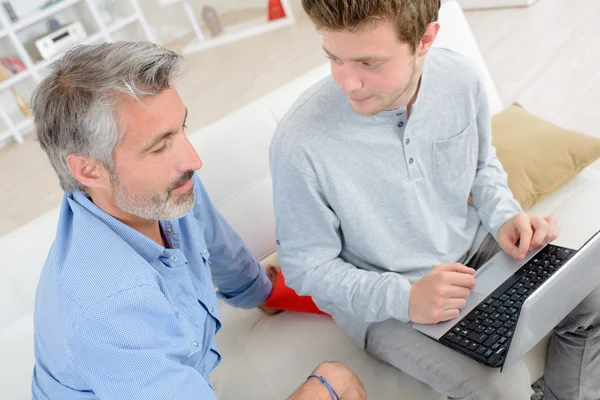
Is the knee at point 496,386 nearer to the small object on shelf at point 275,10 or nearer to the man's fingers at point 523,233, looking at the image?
the man's fingers at point 523,233

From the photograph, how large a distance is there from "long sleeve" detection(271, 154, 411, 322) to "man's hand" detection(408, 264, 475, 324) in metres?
0.03

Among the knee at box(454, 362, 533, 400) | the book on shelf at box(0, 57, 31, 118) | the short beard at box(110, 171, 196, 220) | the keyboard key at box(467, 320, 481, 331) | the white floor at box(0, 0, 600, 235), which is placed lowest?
the white floor at box(0, 0, 600, 235)

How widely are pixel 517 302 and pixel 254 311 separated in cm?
78

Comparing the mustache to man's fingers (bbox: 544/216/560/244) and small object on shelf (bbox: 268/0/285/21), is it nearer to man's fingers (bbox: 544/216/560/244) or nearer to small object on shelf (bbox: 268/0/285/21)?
man's fingers (bbox: 544/216/560/244)

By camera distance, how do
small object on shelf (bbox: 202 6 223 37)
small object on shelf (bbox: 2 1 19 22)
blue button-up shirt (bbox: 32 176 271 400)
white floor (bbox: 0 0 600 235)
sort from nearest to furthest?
blue button-up shirt (bbox: 32 176 271 400) < white floor (bbox: 0 0 600 235) < small object on shelf (bbox: 2 1 19 22) < small object on shelf (bbox: 202 6 223 37)

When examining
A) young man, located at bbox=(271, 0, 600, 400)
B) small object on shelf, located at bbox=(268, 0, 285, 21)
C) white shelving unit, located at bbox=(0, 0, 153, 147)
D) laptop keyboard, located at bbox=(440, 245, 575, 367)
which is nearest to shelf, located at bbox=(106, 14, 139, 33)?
white shelving unit, located at bbox=(0, 0, 153, 147)

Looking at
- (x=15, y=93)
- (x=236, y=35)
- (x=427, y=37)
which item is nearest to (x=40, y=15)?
(x=15, y=93)

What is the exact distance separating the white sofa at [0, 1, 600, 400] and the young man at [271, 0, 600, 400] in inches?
3.9

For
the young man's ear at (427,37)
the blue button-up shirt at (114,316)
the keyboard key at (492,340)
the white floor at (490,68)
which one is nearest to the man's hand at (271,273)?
the blue button-up shirt at (114,316)

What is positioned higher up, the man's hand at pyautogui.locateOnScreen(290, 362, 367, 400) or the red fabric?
the man's hand at pyautogui.locateOnScreen(290, 362, 367, 400)

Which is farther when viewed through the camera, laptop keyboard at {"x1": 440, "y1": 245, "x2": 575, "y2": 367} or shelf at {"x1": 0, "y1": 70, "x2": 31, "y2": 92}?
shelf at {"x1": 0, "y1": 70, "x2": 31, "y2": 92}

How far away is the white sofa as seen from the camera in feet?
5.16

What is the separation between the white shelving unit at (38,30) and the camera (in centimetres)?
489

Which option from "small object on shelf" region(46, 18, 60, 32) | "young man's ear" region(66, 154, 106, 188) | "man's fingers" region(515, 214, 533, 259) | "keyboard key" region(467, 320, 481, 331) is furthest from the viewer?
"small object on shelf" region(46, 18, 60, 32)
